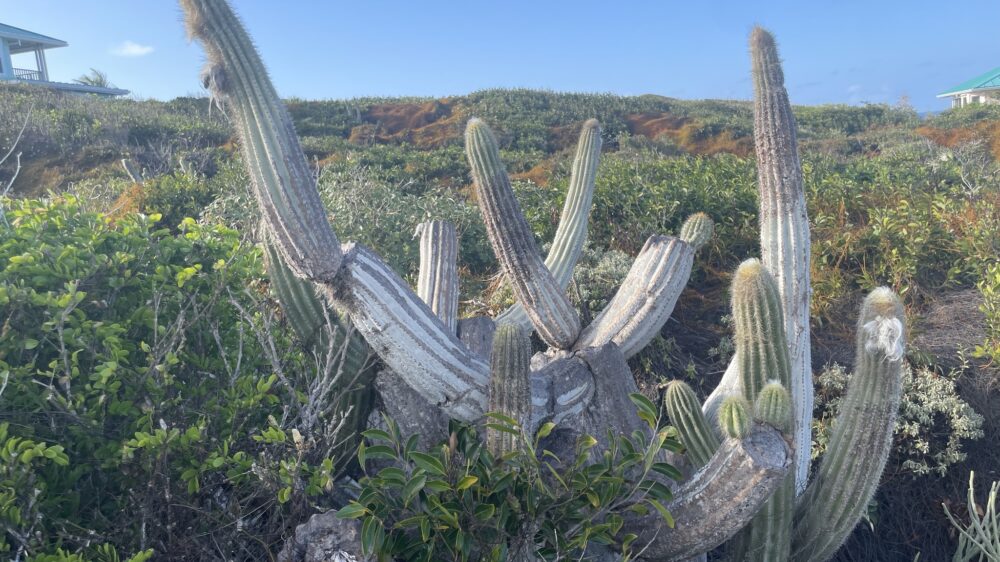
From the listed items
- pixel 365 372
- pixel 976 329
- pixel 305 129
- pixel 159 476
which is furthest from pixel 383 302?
pixel 305 129

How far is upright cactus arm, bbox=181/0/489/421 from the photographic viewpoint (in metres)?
2.52

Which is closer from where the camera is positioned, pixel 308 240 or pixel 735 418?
pixel 735 418

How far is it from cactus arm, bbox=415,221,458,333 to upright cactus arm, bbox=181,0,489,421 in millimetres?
929

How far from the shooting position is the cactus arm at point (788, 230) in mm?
3242

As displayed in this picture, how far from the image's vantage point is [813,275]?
17.6 feet

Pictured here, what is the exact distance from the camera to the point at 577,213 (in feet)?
15.2

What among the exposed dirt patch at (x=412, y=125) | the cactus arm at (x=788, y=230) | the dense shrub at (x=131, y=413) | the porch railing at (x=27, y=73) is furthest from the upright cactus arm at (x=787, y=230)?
the porch railing at (x=27, y=73)

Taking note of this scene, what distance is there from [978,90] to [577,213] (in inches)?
1471

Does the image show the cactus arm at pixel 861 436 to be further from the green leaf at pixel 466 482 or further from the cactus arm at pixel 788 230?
the green leaf at pixel 466 482

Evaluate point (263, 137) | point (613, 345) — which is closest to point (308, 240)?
point (263, 137)

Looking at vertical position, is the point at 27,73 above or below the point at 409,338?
above

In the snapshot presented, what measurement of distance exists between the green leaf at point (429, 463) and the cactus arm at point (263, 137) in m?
0.92

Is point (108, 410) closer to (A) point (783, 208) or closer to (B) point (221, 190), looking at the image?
(A) point (783, 208)

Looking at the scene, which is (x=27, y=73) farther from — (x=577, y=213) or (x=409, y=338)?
(x=409, y=338)
